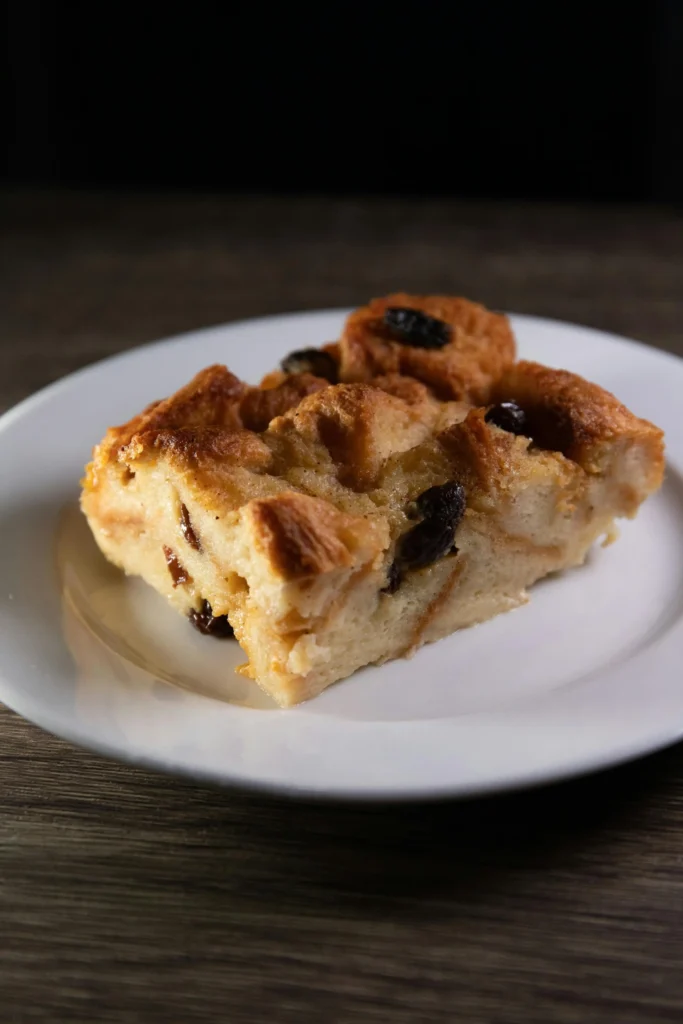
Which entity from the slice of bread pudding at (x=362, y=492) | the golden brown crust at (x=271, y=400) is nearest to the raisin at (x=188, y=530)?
the slice of bread pudding at (x=362, y=492)

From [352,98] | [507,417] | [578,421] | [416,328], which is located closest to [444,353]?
[416,328]

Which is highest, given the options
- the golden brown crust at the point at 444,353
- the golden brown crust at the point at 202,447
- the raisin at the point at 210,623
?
the golden brown crust at the point at 444,353

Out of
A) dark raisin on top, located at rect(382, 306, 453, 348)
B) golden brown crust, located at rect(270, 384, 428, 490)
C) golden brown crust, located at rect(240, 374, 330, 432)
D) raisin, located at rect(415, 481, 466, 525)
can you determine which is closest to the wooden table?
raisin, located at rect(415, 481, 466, 525)

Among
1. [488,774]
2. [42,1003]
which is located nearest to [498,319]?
[488,774]

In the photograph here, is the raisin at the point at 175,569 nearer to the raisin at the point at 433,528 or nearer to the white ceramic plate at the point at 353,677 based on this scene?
the white ceramic plate at the point at 353,677

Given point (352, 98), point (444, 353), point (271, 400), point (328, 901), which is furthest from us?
point (352, 98)

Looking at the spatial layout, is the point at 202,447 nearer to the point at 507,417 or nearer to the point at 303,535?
the point at 303,535

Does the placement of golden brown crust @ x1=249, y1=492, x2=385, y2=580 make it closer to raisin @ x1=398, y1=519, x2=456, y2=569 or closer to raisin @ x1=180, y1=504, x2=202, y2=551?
raisin @ x1=398, y1=519, x2=456, y2=569

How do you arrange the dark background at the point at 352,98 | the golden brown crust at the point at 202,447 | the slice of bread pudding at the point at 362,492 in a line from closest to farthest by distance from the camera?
the slice of bread pudding at the point at 362,492
the golden brown crust at the point at 202,447
the dark background at the point at 352,98

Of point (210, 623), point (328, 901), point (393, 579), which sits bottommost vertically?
point (328, 901)
